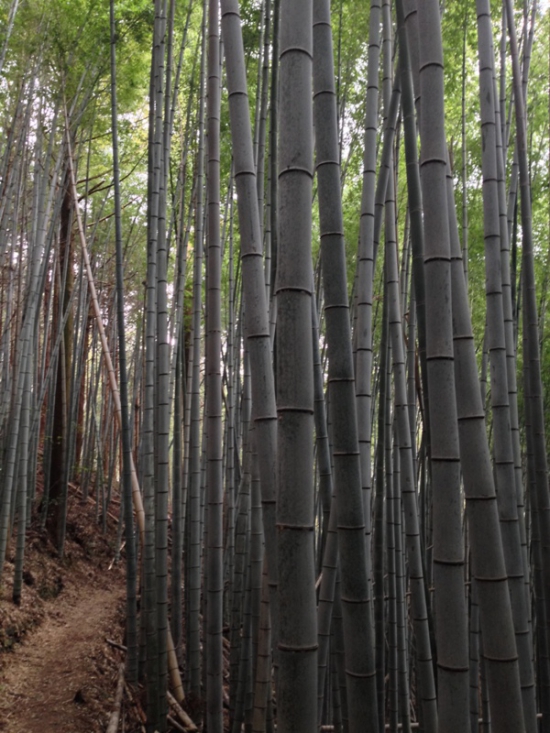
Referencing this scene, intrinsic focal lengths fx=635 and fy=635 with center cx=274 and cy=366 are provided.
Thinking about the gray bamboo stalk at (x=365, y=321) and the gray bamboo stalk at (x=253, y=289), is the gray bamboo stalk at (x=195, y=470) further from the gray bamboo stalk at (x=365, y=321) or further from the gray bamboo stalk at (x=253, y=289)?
A: the gray bamboo stalk at (x=253, y=289)

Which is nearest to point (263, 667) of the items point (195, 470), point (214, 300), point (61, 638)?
point (195, 470)

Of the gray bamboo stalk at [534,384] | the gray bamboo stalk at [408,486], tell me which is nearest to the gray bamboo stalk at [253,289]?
the gray bamboo stalk at [408,486]

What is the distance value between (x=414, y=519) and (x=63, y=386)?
194 inches

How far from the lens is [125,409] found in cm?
316

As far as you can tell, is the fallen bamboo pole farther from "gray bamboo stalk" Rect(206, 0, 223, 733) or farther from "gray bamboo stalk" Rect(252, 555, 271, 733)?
"gray bamboo stalk" Rect(206, 0, 223, 733)

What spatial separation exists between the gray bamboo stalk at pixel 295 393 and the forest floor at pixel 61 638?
97.1 inches

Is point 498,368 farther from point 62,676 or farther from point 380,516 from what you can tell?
point 62,676

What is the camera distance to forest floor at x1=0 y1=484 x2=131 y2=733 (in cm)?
335

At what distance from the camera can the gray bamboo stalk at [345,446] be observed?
1.21 meters

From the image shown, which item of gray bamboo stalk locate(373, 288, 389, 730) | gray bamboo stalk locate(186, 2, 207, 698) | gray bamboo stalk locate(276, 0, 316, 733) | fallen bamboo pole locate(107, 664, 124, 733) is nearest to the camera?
gray bamboo stalk locate(276, 0, 316, 733)

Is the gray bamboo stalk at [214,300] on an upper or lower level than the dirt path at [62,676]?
upper

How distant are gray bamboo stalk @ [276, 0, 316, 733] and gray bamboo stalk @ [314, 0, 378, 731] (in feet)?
0.52

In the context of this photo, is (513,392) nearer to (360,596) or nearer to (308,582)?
(360,596)

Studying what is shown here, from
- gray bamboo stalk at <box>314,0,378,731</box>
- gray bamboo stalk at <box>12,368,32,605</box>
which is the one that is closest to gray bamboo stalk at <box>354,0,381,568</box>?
gray bamboo stalk at <box>314,0,378,731</box>
